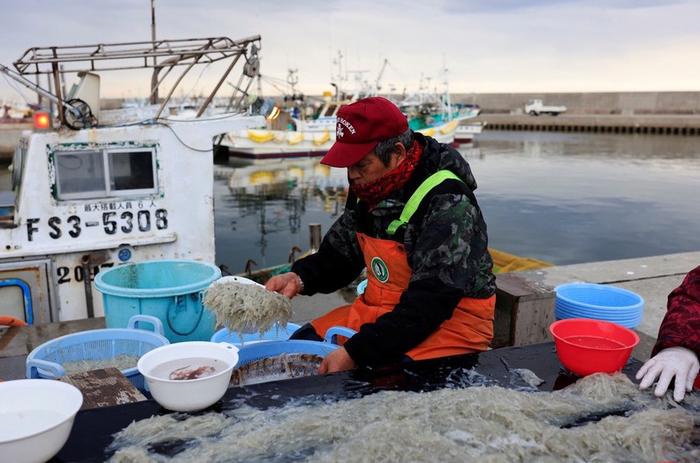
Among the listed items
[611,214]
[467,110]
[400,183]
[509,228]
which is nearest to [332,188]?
[509,228]

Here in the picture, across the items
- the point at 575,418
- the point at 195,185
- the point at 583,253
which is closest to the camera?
the point at 575,418

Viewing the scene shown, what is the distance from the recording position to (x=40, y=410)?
1816 millimetres

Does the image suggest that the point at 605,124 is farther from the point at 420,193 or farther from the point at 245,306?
the point at 245,306

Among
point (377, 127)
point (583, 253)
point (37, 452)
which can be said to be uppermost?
point (377, 127)

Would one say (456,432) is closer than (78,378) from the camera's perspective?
Yes

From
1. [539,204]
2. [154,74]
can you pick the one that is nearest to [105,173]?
[154,74]

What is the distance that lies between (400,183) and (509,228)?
16062 millimetres

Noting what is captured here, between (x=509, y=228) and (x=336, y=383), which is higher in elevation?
(x=336, y=383)

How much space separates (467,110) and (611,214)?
1249 inches

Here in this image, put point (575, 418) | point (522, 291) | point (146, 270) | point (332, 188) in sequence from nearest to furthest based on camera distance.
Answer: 1. point (575, 418)
2. point (522, 291)
3. point (146, 270)
4. point (332, 188)

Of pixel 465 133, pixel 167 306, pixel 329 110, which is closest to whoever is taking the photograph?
pixel 167 306

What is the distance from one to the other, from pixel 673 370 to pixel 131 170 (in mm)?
6045

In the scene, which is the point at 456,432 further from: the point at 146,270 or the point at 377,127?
the point at 146,270

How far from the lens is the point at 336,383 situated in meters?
2.17
